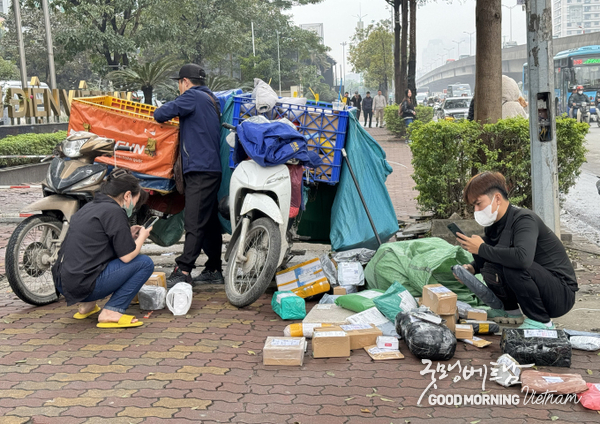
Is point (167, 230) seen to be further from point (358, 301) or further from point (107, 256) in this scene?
point (358, 301)

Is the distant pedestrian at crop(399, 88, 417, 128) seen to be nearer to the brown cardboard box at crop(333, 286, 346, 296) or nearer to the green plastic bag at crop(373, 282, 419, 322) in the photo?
the brown cardboard box at crop(333, 286, 346, 296)

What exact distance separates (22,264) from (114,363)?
1.59 m

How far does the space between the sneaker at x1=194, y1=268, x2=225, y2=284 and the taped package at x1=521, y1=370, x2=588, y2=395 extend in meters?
3.10

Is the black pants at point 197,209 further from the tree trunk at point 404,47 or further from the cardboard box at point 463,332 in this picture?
the tree trunk at point 404,47

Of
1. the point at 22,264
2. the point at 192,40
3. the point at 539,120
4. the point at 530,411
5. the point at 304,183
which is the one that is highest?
the point at 192,40

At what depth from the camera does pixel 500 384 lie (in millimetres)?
3664

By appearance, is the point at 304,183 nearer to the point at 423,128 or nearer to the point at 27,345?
the point at 423,128

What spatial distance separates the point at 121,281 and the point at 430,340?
2207 millimetres

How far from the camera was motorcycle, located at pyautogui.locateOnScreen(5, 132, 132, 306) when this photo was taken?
17.1 ft

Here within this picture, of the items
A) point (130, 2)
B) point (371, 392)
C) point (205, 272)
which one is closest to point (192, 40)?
point (130, 2)

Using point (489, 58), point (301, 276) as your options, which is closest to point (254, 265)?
point (301, 276)

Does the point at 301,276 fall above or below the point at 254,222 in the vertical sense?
below

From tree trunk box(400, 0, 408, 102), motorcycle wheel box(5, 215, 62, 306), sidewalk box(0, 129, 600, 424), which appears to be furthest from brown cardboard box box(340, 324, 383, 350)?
tree trunk box(400, 0, 408, 102)

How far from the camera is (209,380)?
379 cm
